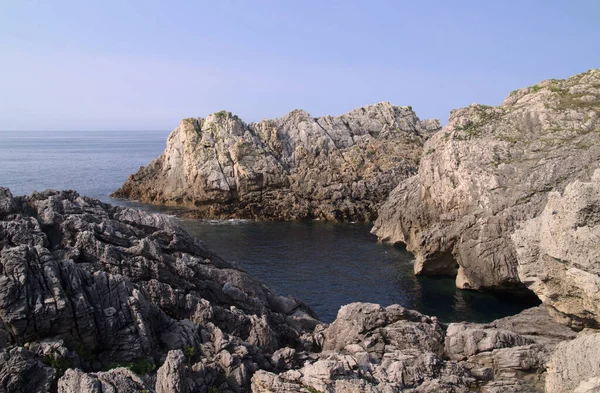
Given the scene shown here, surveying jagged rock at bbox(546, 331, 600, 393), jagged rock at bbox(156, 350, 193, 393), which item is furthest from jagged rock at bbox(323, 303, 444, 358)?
jagged rock at bbox(156, 350, 193, 393)

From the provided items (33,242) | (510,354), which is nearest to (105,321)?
(33,242)

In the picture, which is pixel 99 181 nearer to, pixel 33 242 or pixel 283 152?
Answer: pixel 283 152

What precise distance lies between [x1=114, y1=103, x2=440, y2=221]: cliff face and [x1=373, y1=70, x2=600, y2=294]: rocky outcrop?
2325 cm

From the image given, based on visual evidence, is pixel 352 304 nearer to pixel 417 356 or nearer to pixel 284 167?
pixel 417 356

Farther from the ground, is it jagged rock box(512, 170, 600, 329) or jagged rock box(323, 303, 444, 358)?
jagged rock box(512, 170, 600, 329)

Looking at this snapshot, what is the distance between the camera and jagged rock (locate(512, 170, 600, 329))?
63.8 feet

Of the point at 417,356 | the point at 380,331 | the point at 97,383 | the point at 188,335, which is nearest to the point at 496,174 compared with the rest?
the point at 380,331

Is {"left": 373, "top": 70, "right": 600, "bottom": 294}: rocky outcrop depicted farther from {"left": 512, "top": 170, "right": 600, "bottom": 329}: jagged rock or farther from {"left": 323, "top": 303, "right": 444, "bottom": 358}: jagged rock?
{"left": 512, "top": 170, "right": 600, "bottom": 329}: jagged rock

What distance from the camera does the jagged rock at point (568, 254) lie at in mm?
19453

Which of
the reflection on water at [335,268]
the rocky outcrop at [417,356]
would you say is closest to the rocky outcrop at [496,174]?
the reflection on water at [335,268]

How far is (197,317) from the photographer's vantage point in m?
28.3

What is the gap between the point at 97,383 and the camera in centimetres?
1938

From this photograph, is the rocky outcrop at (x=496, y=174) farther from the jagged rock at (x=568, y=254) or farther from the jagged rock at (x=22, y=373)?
the jagged rock at (x=22, y=373)

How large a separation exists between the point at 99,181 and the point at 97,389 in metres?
114
